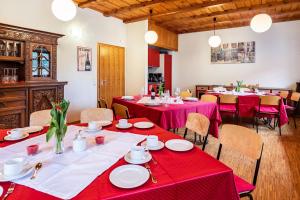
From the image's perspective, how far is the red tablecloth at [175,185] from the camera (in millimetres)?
874

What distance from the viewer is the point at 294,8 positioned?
5.27 m

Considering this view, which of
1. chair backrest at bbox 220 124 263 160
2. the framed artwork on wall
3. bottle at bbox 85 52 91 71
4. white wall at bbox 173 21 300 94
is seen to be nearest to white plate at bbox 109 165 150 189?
chair backrest at bbox 220 124 263 160

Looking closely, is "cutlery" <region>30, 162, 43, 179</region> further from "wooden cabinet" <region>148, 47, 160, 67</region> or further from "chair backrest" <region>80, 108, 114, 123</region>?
"wooden cabinet" <region>148, 47, 160, 67</region>

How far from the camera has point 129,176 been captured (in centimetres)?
102

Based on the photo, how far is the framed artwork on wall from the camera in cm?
678

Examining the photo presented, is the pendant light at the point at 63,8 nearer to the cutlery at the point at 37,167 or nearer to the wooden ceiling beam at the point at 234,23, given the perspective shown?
the cutlery at the point at 37,167

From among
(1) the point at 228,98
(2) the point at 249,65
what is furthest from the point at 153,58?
(2) the point at 249,65

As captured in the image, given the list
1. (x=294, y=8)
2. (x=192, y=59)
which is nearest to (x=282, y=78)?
(x=294, y=8)

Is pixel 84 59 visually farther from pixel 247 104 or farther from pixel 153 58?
pixel 247 104

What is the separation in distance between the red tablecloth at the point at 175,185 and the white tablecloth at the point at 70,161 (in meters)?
0.04

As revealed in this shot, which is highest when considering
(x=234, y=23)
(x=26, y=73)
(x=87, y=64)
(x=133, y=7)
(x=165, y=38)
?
(x=234, y=23)

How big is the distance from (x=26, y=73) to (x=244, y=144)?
11.7ft

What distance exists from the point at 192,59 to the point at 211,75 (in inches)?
38.8

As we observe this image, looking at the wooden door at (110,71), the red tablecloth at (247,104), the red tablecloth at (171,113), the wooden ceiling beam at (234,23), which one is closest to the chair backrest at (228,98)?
the red tablecloth at (247,104)
